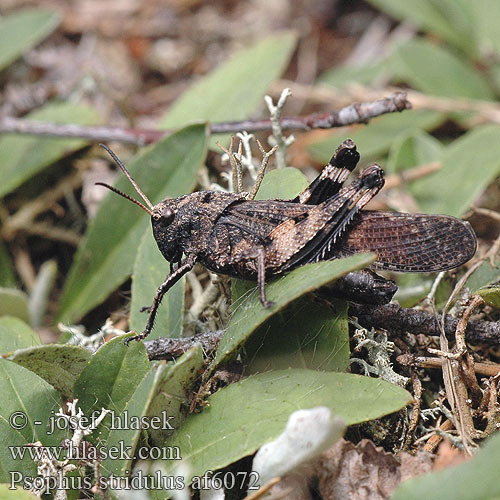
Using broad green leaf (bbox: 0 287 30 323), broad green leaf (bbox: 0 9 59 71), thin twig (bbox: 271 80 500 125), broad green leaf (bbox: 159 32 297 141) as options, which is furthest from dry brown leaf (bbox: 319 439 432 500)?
broad green leaf (bbox: 0 9 59 71)

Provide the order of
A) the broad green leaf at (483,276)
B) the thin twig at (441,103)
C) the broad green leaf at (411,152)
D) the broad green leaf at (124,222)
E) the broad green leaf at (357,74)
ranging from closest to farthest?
the broad green leaf at (483,276) → the broad green leaf at (124,222) → the broad green leaf at (411,152) → the thin twig at (441,103) → the broad green leaf at (357,74)

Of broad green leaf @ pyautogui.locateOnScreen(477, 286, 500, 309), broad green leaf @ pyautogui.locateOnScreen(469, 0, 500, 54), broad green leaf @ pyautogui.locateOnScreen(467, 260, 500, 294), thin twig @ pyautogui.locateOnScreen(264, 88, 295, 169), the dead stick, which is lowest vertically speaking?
the dead stick

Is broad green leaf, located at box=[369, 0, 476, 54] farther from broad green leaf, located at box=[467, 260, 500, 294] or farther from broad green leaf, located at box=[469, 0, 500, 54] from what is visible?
broad green leaf, located at box=[467, 260, 500, 294]

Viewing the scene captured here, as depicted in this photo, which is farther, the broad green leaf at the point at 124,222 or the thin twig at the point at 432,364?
the broad green leaf at the point at 124,222

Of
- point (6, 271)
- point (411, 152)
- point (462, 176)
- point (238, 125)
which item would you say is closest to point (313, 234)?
point (238, 125)

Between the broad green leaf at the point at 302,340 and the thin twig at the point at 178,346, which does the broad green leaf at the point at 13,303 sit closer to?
the thin twig at the point at 178,346

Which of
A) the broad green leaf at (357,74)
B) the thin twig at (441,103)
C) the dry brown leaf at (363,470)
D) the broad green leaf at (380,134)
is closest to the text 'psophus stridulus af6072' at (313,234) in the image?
the dry brown leaf at (363,470)
